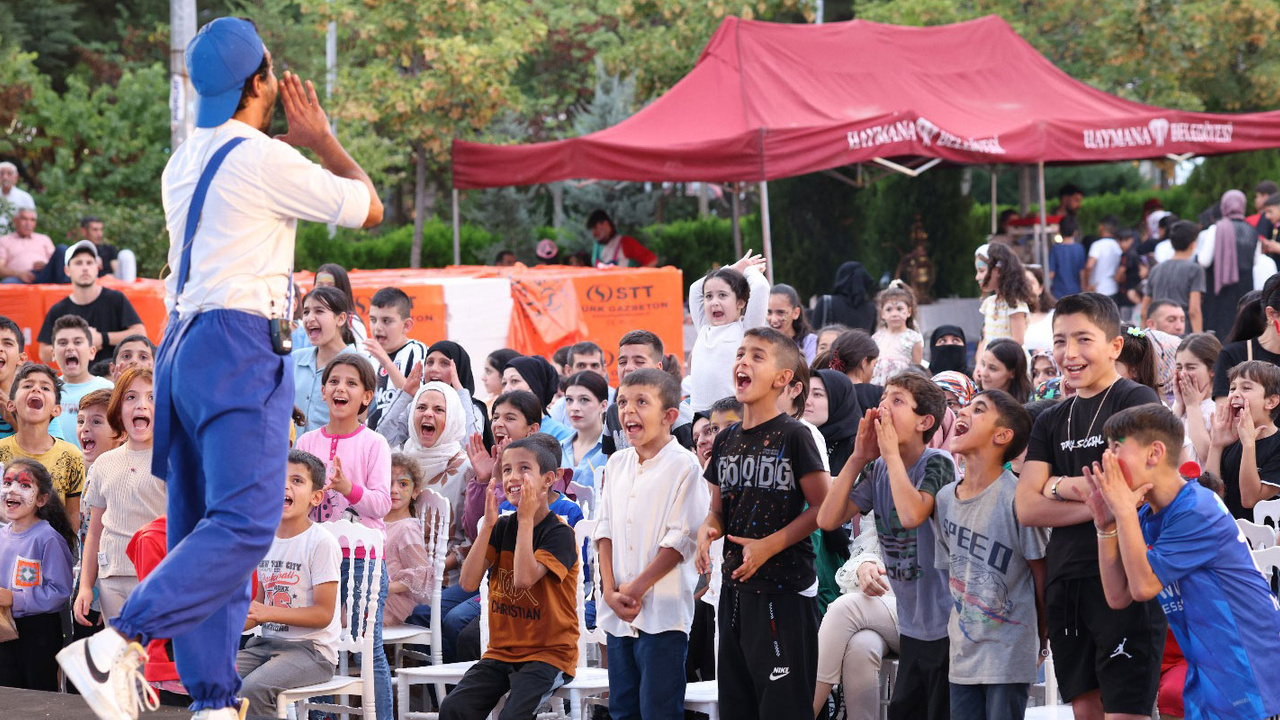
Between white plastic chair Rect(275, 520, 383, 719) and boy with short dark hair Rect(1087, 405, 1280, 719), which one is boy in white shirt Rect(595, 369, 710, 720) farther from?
boy with short dark hair Rect(1087, 405, 1280, 719)

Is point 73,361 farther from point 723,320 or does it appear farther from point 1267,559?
point 1267,559

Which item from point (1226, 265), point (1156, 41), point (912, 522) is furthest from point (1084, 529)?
point (1156, 41)

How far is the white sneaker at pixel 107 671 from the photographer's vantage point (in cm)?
345

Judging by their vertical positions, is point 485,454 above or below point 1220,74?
below

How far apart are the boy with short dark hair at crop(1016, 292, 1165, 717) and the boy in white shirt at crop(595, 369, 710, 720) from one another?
1.20 meters

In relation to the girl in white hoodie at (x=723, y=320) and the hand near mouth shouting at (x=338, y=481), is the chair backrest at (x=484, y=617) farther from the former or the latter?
the girl in white hoodie at (x=723, y=320)

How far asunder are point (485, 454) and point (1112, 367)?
2.92 m

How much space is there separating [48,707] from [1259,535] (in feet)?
13.6

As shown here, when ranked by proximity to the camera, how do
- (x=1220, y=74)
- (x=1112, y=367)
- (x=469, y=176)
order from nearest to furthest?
(x=1112, y=367)
(x=469, y=176)
(x=1220, y=74)

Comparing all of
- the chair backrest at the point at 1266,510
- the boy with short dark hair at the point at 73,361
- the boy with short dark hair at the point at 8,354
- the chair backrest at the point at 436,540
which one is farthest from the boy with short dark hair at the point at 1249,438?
the boy with short dark hair at the point at 8,354

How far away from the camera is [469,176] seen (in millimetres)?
13156

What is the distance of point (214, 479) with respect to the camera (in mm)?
3652

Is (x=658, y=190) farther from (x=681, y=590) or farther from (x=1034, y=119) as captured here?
(x=681, y=590)

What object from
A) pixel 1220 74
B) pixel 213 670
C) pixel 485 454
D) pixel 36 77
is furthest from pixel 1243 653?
pixel 1220 74
